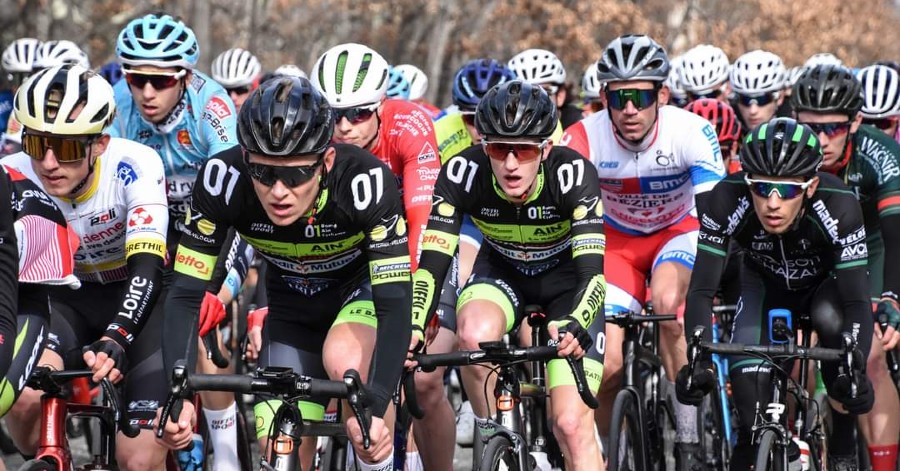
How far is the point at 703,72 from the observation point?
12734 millimetres

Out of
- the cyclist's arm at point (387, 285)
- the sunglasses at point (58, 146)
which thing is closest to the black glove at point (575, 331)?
the cyclist's arm at point (387, 285)

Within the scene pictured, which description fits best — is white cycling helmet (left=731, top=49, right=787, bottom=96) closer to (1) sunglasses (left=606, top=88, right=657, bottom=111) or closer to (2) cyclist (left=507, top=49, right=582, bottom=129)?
(2) cyclist (left=507, top=49, right=582, bottom=129)

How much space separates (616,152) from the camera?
8.47 m

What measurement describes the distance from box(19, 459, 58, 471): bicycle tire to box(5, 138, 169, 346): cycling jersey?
828mm

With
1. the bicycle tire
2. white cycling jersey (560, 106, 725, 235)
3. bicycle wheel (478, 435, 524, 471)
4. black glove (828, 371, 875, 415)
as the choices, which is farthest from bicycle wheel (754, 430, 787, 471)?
the bicycle tire

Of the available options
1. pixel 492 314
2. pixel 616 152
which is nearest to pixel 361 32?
pixel 616 152

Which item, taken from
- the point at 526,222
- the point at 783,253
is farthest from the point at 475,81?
the point at 783,253

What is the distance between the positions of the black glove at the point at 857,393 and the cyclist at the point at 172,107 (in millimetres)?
3285

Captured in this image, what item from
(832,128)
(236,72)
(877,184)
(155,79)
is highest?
(236,72)

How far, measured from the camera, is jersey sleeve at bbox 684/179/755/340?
6750 millimetres

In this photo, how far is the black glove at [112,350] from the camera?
555 centimetres

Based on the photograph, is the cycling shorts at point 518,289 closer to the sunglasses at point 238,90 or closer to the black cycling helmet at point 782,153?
the black cycling helmet at point 782,153

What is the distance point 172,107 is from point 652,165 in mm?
2815

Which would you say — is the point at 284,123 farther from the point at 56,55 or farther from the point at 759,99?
the point at 759,99
